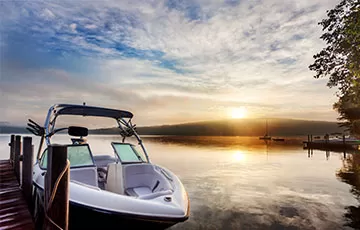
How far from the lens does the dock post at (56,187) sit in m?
3.60

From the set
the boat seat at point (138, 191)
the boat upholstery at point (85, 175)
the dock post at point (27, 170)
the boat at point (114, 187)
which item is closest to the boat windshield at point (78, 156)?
the boat at point (114, 187)

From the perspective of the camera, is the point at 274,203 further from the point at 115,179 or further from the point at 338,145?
the point at 338,145

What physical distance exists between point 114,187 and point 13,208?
214cm

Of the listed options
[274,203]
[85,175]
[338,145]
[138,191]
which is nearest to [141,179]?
[138,191]

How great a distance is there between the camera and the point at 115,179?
6.06 meters

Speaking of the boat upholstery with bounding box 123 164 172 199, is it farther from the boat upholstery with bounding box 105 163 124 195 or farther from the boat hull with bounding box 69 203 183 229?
the boat hull with bounding box 69 203 183 229

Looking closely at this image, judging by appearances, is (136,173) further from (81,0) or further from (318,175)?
(318,175)

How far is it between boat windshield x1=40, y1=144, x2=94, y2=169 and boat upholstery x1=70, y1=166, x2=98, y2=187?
0.62ft

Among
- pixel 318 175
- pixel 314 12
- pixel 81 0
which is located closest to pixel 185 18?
pixel 81 0

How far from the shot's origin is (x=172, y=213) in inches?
175

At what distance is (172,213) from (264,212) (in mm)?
4402

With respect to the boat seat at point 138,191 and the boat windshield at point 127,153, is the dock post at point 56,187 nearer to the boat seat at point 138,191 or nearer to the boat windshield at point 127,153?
the boat seat at point 138,191

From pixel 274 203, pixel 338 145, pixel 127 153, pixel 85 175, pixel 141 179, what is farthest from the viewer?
pixel 338 145

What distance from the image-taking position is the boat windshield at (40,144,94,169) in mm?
6211
